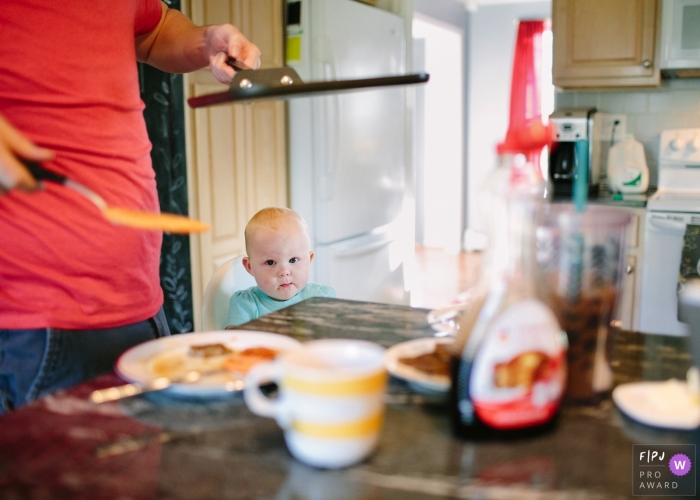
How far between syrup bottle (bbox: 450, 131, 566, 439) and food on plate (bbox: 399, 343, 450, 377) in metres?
0.11

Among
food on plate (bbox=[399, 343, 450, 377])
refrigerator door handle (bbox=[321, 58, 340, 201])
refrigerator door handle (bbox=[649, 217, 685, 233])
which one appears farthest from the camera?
refrigerator door handle (bbox=[321, 58, 340, 201])

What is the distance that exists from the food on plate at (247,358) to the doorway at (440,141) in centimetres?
619

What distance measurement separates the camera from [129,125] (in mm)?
1199

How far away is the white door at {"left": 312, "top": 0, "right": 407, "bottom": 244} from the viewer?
3.04m

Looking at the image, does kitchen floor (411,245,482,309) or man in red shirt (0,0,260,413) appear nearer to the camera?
man in red shirt (0,0,260,413)

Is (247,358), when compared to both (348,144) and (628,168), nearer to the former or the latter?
(348,144)

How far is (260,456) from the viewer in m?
0.64

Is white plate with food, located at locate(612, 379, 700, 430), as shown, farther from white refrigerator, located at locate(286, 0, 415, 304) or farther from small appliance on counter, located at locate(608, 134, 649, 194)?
small appliance on counter, located at locate(608, 134, 649, 194)

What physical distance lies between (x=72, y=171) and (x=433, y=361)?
0.68 metres

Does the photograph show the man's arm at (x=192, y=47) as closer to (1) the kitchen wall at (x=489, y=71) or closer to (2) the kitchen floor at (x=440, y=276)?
(2) the kitchen floor at (x=440, y=276)

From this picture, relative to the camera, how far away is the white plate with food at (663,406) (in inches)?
26.9

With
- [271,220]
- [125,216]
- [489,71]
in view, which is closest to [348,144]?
[271,220]

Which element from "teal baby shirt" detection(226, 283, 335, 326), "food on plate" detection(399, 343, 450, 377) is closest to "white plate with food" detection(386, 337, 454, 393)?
"food on plate" detection(399, 343, 450, 377)

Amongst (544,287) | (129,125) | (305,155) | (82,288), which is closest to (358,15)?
(305,155)
